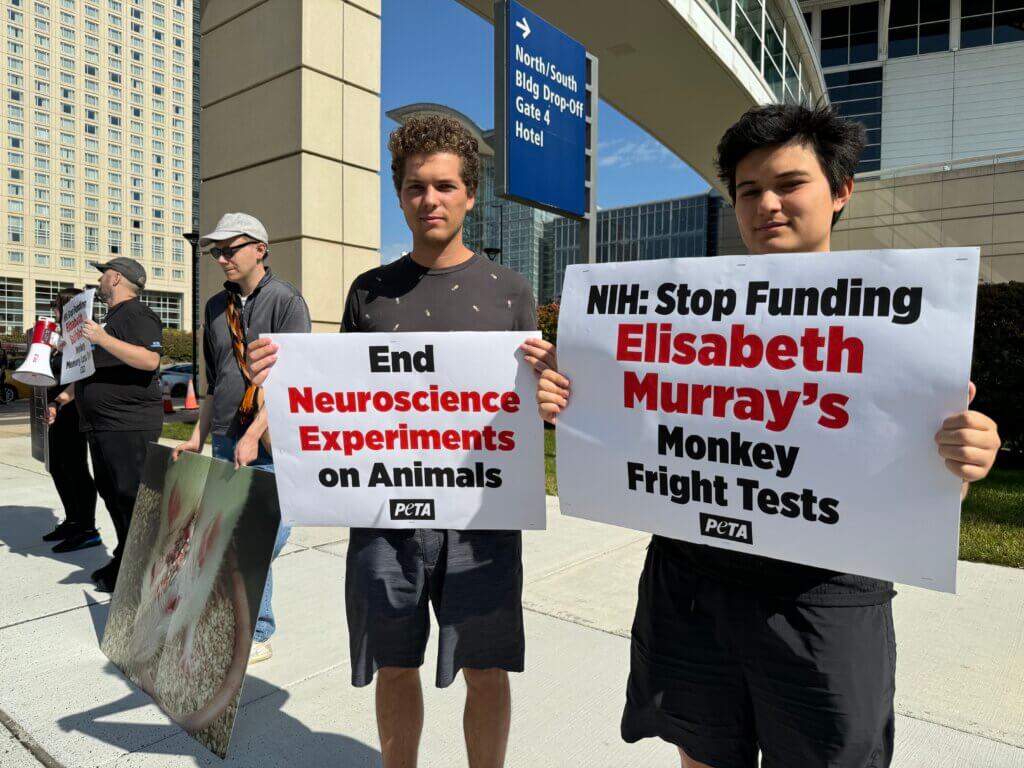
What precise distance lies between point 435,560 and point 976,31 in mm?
38662

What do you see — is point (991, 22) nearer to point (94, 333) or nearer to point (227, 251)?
point (227, 251)

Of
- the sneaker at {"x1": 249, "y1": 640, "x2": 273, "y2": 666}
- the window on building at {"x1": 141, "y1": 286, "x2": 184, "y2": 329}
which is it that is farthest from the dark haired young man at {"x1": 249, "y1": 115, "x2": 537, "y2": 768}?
the window on building at {"x1": 141, "y1": 286, "x2": 184, "y2": 329}

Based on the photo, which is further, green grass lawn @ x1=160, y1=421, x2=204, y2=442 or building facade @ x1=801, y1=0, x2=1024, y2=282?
building facade @ x1=801, y1=0, x2=1024, y2=282

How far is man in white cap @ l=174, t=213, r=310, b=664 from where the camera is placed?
2760 mm

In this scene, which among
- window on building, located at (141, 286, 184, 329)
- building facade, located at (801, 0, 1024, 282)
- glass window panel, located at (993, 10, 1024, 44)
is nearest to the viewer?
glass window panel, located at (993, 10, 1024, 44)

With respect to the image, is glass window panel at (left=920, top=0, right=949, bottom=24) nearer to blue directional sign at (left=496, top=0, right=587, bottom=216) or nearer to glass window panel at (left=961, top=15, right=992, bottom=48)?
glass window panel at (left=961, top=15, right=992, bottom=48)

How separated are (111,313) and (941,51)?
124ft

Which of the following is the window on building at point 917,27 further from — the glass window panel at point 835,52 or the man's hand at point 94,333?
the man's hand at point 94,333

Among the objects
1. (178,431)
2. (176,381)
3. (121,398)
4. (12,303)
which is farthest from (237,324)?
(12,303)

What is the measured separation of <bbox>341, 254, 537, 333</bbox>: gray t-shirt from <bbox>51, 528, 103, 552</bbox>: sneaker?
4.04 m

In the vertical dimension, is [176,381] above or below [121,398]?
→ below

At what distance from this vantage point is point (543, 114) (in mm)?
5430

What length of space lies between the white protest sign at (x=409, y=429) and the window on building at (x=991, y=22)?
3824 centimetres

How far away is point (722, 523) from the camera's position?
1.45m
